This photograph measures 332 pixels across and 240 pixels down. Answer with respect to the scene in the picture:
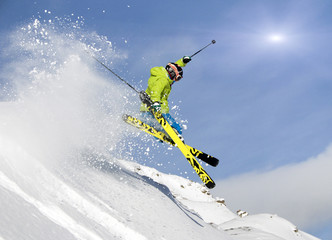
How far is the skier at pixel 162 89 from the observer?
27.1 ft

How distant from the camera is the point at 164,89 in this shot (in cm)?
845

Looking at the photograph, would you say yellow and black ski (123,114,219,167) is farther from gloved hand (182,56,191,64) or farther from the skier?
gloved hand (182,56,191,64)

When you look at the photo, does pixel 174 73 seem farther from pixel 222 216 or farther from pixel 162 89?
pixel 222 216

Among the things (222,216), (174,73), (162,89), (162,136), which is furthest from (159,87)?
(222,216)

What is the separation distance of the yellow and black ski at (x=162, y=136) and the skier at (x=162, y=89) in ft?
0.47

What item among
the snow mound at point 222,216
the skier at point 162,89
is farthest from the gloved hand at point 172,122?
the snow mound at point 222,216

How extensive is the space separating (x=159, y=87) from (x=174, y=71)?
83 cm

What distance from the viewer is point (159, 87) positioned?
8.26 meters

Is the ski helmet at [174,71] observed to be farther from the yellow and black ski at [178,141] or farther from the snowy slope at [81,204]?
the snowy slope at [81,204]

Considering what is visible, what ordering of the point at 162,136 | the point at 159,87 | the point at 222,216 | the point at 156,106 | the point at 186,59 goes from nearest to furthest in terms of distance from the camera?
1. the point at 156,106
2. the point at 159,87
3. the point at 162,136
4. the point at 186,59
5. the point at 222,216

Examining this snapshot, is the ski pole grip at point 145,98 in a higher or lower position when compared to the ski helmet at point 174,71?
lower

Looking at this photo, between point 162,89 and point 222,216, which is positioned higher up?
point 222,216

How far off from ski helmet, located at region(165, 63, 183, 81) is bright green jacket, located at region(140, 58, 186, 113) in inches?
4.8

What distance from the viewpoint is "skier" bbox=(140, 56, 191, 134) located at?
8271 millimetres
